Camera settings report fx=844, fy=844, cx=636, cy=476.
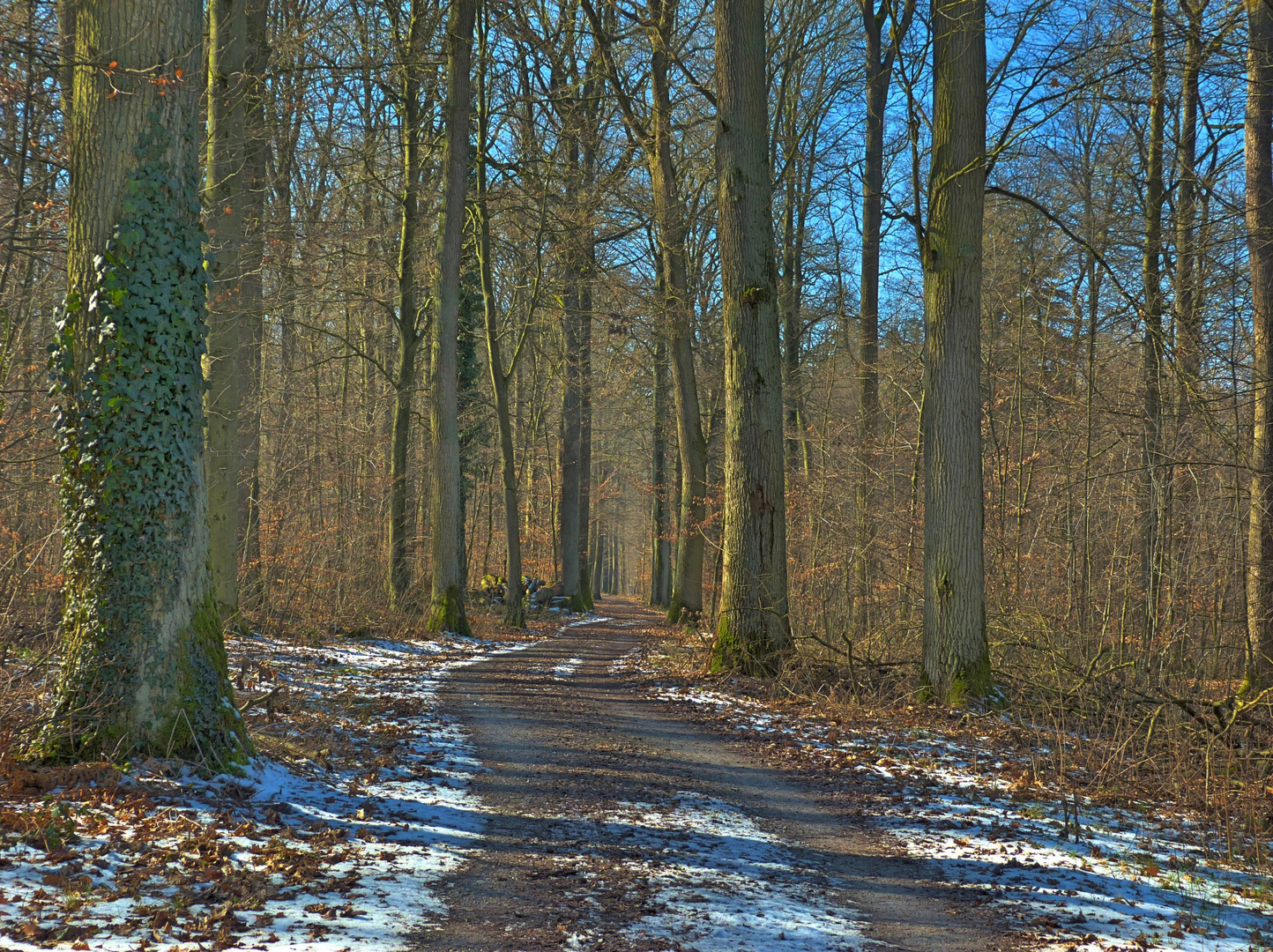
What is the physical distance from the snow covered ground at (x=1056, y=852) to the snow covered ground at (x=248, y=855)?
9.51 ft

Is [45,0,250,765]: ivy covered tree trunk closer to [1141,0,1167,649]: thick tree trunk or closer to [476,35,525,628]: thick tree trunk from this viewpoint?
[1141,0,1167,649]: thick tree trunk

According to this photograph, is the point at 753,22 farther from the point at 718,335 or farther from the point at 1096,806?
the point at 718,335

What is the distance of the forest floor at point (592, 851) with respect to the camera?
12.3 ft

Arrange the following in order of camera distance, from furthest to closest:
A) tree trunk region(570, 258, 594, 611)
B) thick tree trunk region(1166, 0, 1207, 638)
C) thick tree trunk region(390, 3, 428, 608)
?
tree trunk region(570, 258, 594, 611) < thick tree trunk region(390, 3, 428, 608) < thick tree trunk region(1166, 0, 1207, 638)

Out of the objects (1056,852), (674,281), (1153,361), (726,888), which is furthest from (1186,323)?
(674,281)

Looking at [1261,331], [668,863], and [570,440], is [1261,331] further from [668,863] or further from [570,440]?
[570,440]

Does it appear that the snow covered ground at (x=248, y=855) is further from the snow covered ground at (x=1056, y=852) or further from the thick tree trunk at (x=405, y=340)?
the thick tree trunk at (x=405, y=340)

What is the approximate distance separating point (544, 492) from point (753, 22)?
2866cm

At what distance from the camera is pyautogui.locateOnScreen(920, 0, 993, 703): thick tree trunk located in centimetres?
868

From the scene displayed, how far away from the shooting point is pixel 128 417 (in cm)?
520

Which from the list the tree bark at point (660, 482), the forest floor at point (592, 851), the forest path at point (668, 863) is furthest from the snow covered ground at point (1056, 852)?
the tree bark at point (660, 482)

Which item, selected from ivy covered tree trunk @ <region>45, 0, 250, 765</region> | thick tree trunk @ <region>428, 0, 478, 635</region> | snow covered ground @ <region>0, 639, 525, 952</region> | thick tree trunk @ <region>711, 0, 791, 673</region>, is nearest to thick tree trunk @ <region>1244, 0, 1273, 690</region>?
thick tree trunk @ <region>711, 0, 791, 673</region>

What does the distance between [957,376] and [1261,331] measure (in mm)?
4104

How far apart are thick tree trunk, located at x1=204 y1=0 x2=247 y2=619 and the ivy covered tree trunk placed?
205 inches
